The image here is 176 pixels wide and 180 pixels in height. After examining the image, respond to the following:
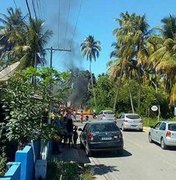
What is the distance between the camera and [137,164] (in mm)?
17062

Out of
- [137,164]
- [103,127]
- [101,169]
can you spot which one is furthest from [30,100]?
[103,127]

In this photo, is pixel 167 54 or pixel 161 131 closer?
pixel 161 131

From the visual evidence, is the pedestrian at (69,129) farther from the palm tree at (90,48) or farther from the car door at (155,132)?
the palm tree at (90,48)

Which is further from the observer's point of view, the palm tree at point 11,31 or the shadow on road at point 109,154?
the palm tree at point 11,31

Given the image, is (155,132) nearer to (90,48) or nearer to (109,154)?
(109,154)

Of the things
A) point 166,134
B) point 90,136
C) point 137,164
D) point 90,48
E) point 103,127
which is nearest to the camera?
point 137,164

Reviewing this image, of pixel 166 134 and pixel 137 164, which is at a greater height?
pixel 166 134

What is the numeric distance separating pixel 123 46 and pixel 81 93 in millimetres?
49529

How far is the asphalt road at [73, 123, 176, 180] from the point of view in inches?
566

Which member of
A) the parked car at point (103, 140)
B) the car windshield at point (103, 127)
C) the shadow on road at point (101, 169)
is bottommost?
the shadow on road at point (101, 169)

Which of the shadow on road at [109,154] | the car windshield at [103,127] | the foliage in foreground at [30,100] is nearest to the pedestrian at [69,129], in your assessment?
the car windshield at [103,127]

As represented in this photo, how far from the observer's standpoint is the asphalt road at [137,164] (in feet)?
47.2

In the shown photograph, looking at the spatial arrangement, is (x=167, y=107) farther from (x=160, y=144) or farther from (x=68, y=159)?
(x=68, y=159)

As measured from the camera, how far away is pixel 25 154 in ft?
32.3
